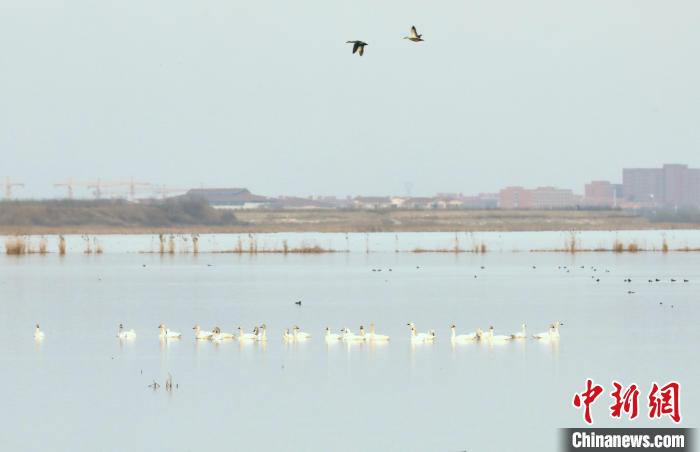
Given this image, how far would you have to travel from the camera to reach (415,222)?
11500 cm

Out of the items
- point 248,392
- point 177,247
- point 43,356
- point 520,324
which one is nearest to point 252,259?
point 177,247

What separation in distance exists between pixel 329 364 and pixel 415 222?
91.3 metres

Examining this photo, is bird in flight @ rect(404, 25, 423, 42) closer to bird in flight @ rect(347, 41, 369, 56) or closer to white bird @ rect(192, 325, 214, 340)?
bird in flight @ rect(347, 41, 369, 56)

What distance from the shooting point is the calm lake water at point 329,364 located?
1753 cm

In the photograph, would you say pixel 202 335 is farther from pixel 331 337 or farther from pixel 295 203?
pixel 295 203

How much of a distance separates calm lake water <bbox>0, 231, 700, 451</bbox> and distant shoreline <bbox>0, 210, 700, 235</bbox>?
60.3 metres

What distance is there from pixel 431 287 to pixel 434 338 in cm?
1579

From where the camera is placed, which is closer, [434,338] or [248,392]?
[248,392]

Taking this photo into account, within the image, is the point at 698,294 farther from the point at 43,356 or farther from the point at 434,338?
the point at 43,356

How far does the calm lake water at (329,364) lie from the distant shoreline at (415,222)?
2376 inches

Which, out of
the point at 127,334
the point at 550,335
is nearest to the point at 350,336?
the point at 550,335

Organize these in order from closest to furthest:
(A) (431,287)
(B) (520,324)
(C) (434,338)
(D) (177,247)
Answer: (C) (434,338) < (B) (520,324) < (A) (431,287) < (D) (177,247)

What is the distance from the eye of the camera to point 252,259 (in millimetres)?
65188

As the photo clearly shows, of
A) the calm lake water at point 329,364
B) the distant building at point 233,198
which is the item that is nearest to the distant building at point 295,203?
the distant building at point 233,198
